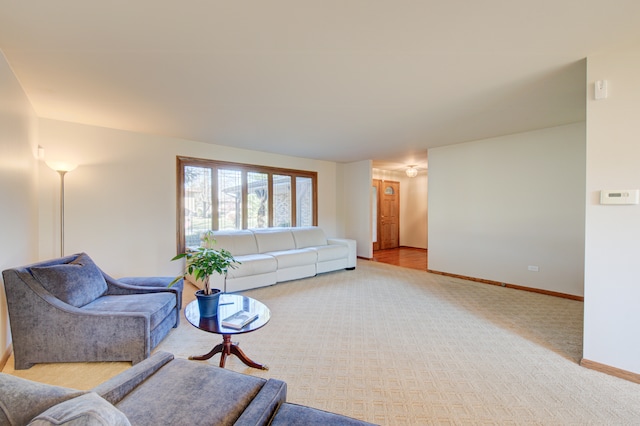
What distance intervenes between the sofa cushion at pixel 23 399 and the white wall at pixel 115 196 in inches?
161

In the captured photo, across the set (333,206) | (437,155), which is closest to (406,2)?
(437,155)

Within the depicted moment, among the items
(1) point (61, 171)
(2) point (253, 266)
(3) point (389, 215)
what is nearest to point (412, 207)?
(3) point (389, 215)

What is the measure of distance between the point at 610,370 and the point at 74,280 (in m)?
4.58

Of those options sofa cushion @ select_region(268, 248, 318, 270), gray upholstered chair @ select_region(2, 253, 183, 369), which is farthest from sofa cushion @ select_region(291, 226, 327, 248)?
gray upholstered chair @ select_region(2, 253, 183, 369)

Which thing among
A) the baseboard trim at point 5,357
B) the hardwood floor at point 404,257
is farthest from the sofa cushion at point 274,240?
the baseboard trim at point 5,357

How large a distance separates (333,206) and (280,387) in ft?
20.6

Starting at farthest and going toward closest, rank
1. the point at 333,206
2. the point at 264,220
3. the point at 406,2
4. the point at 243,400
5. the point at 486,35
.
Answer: the point at 333,206, the point at 264,220, the point at 486,35, the point at 406,2, the point at 243,400

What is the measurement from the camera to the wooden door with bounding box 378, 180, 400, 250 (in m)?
8.62

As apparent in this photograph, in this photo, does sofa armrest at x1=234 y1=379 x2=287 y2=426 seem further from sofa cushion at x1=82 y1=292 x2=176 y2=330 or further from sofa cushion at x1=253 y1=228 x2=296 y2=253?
sofa cushion at x1=253 y1=228 x2=296 y2=253

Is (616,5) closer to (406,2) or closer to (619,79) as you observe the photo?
(619,79)

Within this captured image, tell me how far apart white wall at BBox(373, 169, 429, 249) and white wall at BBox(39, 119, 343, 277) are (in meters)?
5.91

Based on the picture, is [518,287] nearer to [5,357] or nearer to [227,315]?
[227,315]

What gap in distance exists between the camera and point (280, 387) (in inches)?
52.2

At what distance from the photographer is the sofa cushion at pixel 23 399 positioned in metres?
0.75
